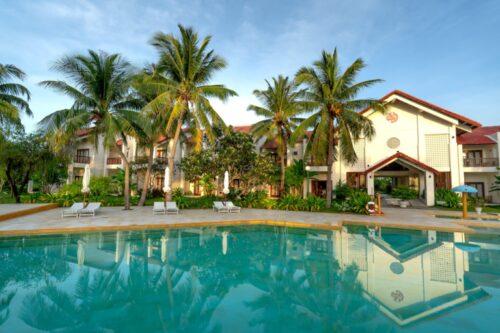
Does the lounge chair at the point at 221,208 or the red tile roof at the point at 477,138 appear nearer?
the lounge chair at the point at 221,208

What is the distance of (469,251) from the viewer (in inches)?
312

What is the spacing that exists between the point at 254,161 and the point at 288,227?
24.4 feet

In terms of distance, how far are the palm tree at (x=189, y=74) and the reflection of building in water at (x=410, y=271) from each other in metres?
10.1

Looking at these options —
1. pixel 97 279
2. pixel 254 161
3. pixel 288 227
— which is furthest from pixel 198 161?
pixel 97 279

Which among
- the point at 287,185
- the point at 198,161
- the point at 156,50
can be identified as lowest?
the point at 287,185

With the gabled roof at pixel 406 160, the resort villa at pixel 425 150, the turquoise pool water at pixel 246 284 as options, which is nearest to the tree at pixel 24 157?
the resort villa at pixel 425 150

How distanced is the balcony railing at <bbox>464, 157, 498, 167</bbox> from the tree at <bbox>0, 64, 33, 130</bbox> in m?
31.3

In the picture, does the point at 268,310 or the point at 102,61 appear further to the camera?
the point at 102,61

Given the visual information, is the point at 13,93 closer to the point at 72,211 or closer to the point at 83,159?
the point at 72,211

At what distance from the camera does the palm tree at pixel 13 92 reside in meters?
13.9

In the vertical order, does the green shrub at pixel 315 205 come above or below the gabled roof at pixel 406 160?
below

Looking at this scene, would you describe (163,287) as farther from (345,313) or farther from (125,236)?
(125,236)

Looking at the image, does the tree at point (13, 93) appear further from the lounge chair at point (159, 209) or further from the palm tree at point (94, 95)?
the lounge chair at point (159, 209)

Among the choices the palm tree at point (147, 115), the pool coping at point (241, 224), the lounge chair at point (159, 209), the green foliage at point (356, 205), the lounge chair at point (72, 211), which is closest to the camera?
the pool coping at point (241, 224)
